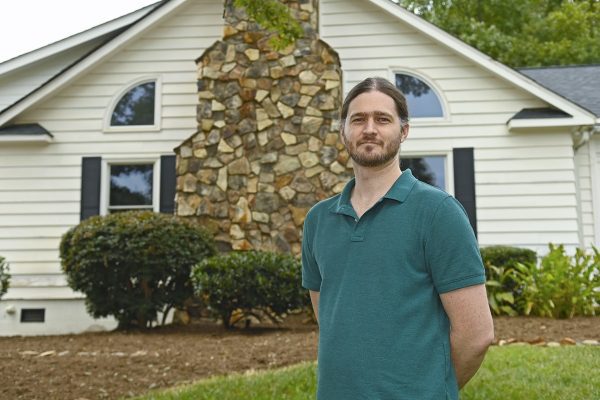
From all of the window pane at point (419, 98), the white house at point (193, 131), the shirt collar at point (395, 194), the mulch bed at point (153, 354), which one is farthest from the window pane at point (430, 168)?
the shirt collar at point (395, 194)

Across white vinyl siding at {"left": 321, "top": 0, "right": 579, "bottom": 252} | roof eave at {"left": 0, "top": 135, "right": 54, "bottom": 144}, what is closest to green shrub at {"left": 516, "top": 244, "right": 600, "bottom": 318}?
white vinyl siding at {"left": 321, "top": 0, "right": 579, "bottom": 252}

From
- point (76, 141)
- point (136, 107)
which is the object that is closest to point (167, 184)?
point (136, 107)

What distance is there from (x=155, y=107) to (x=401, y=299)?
9.73 m

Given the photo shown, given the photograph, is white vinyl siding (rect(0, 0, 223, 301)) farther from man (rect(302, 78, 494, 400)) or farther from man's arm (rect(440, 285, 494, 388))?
man's arm (rect(440, 285, 494, 388))

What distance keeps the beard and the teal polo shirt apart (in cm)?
11

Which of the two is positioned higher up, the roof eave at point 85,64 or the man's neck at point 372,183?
the roof eave at point 85,64

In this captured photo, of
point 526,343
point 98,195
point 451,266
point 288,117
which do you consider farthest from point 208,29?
point 451,266

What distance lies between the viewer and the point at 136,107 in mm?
10992

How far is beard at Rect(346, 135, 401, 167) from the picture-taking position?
1.93 m

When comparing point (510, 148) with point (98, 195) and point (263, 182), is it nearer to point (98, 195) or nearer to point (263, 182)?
point (263, 182)

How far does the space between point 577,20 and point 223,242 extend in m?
18.8

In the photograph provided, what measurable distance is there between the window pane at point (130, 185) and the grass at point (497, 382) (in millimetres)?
5931

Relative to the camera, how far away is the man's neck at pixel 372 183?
1945 mm

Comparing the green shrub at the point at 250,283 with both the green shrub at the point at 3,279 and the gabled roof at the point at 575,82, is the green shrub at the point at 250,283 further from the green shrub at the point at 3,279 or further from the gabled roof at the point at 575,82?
the gabled roof at the point at 575,82
